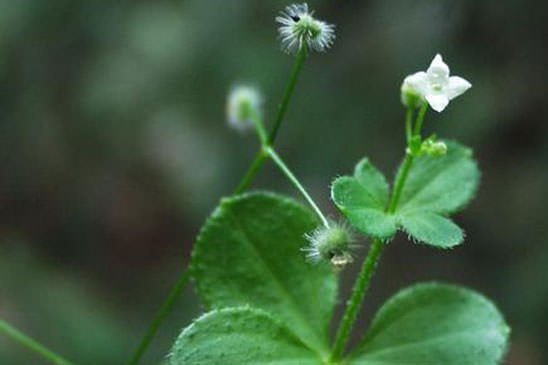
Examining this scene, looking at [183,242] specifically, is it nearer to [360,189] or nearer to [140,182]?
[140,182]

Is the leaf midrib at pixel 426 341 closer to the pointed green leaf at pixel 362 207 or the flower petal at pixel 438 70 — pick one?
the pointed green leaf at pixel 362 207

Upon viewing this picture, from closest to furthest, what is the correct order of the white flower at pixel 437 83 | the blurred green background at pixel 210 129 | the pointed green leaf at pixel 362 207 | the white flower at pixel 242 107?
the pointed green leaf at pixel 362 207 < the white flower at pixel 437 83 < the white flower at pixel 242 107 < the blurred green background at pixel 210 129

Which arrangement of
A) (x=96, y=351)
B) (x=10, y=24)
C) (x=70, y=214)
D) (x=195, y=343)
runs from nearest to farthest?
(x=195, y=343), (x=96, y=351), (x=10, y=24), (x=70, y=214)

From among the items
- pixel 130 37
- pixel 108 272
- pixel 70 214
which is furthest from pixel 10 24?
pixel 108 272

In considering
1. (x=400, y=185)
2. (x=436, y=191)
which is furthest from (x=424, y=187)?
(x=400, y=185)

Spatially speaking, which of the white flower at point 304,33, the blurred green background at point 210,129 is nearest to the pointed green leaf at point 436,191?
the white flower at point 304,33

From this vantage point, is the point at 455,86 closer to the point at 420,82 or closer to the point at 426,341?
the point at 420,82

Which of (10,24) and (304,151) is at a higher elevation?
(10,24)
